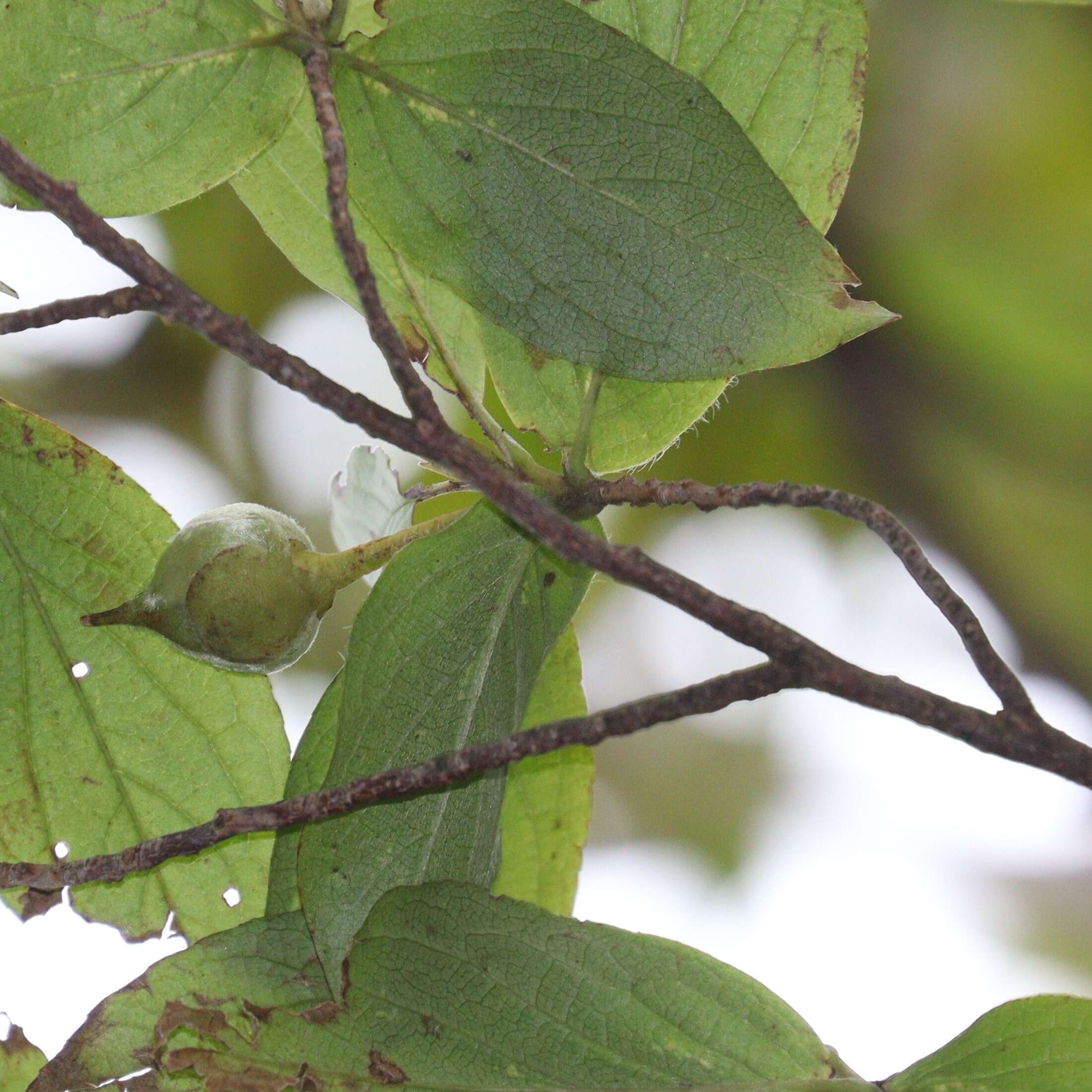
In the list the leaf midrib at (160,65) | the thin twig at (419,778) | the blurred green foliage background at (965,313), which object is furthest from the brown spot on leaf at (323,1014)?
the blurred green foliage background at (965,313)

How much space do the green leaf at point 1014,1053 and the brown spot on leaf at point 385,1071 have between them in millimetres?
223

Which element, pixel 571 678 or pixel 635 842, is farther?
pixel 635 842

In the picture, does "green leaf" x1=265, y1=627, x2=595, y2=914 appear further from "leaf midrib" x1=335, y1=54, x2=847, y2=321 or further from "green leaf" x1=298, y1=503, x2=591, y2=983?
→ "leaf midrib" x1=335, y1=54, x2=847, y2=321

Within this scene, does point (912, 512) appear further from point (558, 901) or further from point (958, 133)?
point (558, 901)

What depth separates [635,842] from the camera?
2064mm

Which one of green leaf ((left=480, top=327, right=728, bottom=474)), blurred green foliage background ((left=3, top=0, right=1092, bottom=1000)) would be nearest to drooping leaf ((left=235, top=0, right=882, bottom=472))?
green leaf ((left=480, top=327, right=728, bottom=474))

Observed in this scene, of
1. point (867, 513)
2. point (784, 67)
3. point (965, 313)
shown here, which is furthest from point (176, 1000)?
point (965, 313)

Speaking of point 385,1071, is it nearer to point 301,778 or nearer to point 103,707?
point 301,778

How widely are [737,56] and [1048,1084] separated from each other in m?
0.50

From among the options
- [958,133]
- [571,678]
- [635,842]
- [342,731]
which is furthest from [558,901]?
[635,842]

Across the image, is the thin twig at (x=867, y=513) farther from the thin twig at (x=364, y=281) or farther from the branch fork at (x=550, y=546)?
the thin twig at (x=364, y=281)

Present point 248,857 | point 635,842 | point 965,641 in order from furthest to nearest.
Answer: point 635,842 < point 248,857 < point 965,641

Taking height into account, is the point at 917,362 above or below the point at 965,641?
above

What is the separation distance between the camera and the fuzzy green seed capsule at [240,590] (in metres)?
0.59
